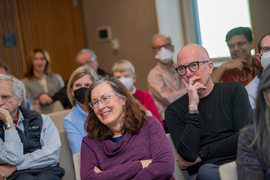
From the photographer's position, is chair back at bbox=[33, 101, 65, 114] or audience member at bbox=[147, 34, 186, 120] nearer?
audience member at bbox=[147, 34, 186, 120]

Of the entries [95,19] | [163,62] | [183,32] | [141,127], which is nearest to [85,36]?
[95,19]

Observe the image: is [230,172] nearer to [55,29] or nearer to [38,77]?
[38,77]

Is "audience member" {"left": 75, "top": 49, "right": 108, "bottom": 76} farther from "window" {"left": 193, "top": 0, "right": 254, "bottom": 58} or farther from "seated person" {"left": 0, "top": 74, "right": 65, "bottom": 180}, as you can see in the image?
"seated person" {"left": 0, "top": 74, "right": 65, "bottom": 180}

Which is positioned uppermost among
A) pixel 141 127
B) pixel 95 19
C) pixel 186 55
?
pixel 95 19

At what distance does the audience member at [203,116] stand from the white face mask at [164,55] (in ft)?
5.53

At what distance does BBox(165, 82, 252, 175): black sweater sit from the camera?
2.01 meters

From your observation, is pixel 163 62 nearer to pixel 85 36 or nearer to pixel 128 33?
pixel 128 33

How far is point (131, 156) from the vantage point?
2.05m

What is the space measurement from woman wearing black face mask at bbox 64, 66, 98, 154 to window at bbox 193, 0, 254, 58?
1.89 meters

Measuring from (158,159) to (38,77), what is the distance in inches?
141

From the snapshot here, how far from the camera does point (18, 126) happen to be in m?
2.47

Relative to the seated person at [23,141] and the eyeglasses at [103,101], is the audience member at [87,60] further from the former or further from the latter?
the eyeglasses at [103,101]

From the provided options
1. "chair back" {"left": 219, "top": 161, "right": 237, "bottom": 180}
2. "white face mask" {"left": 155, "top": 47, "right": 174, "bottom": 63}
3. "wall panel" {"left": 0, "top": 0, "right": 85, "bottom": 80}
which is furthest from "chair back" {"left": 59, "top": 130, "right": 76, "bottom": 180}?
"wall panel" {"left": 0, "top": 0, "right": 85, "bottom": 80}

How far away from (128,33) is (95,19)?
105cm
